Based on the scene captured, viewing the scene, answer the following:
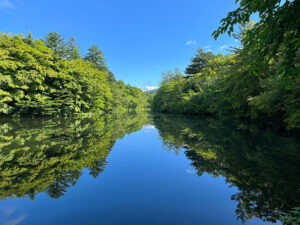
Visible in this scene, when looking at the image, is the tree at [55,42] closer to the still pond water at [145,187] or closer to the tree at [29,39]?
the tree at [29,39]

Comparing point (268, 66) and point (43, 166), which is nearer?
point (268, 66)

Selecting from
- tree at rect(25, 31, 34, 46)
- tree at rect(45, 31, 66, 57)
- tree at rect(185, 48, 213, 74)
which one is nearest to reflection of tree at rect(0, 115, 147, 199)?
tree at rect(25, 31, 34, 46)

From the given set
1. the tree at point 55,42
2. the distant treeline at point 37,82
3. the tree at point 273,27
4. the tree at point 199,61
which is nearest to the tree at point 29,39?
the distant treeline at point 37,82

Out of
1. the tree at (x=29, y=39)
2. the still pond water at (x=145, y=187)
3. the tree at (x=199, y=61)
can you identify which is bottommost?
the still pond water at (x=145, y=187)

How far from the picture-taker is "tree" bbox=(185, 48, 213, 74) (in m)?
41.8

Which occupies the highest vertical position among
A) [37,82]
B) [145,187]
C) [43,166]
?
[37,82]

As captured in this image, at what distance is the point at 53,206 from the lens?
122 inches

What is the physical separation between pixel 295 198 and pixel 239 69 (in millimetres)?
14124

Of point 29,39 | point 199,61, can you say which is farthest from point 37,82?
point 199,61

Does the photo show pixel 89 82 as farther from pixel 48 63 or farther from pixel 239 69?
pixel 239 69

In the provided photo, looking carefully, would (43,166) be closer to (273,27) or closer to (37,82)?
(273,27)

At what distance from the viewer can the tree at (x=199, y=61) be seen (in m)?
41.8

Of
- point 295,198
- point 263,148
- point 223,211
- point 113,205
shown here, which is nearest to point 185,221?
point 223,211

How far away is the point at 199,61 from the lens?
141ft
